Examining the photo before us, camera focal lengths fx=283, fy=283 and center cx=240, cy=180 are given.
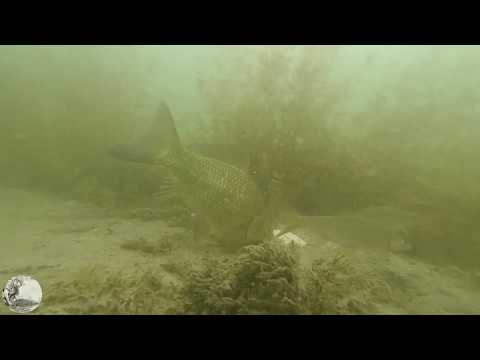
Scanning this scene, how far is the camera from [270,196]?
4.91m

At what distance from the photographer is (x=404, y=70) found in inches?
344

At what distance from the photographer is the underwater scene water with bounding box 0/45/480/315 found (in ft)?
10.1

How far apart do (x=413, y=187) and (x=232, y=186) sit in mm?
4134

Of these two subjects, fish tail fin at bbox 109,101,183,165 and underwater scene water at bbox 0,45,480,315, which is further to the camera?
fish tail fin at bbox 109,101,183,165

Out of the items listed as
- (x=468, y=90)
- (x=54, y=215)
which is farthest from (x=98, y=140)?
(x=468, y=90)

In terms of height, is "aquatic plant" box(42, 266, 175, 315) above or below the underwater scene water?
below

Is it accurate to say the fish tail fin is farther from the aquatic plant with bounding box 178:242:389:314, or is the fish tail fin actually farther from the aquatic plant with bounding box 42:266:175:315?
the aquatic plant with bounding box 178:242:389:314

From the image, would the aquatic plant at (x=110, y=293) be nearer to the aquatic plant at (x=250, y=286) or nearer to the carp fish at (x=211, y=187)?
the aquatic plant at (x=250, y=286)

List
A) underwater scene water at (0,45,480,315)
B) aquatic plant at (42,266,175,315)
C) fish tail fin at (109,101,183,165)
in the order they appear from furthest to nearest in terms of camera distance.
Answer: fish tail fin at (109,101,183,165) < underwater scene water at (0,45,480,315) < aquatic plant at (42,266,175,315)

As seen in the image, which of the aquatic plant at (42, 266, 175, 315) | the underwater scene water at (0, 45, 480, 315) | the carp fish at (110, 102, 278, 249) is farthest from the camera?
the carp fish at (110, 102, 278, 249)

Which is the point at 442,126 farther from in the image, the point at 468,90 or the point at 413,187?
the point at 413,187

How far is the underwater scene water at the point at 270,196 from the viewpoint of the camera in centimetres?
309

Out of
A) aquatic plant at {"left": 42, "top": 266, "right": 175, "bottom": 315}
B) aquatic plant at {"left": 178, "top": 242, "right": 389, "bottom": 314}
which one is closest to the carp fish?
aquatic plant at {"left": 178, "top": 242, "right": 389, "bottom": 314}

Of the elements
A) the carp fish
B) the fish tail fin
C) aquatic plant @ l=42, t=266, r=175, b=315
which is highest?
the fish tail fin
